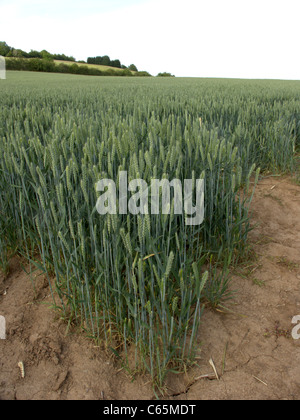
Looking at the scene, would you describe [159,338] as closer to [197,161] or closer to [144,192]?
[144,192]

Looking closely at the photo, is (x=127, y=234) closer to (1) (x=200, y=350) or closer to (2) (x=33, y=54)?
(1) (x=200, y=350)

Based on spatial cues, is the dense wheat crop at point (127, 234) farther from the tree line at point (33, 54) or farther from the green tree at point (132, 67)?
the green tree at point (132, 67)

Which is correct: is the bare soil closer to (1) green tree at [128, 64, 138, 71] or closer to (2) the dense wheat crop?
(2) the dense wheat crop

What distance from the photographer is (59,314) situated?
1468mm

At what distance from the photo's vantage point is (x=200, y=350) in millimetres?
1245

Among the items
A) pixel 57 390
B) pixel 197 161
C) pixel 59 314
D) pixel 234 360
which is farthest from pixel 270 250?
pixel 57 390

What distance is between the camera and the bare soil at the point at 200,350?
117 centimetres

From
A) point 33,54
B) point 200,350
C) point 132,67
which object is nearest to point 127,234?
point 200,350

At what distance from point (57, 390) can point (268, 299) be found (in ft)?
3.36

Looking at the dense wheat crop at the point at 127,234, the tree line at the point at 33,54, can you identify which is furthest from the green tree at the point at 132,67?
the dense wheat crop at the point at 127,234

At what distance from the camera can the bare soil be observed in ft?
3.83

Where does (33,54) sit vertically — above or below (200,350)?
above

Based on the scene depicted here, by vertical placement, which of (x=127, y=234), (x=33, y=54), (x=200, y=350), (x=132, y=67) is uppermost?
(x=33, y=54)

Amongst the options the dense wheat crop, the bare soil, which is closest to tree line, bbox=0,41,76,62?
the dense wheat crop
